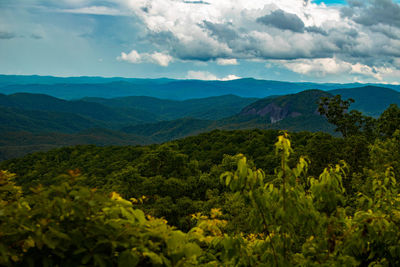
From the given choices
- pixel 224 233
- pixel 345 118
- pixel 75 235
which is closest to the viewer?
pixel 75 235

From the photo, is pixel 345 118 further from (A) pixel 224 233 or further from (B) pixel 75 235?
(B) pixel 75 235

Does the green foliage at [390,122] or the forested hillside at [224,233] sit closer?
the forested hillside at [224,233]

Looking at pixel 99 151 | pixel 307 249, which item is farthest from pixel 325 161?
pixel 99 151

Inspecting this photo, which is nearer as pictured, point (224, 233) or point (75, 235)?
point (75, 235)

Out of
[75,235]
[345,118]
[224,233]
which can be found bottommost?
[224,233]

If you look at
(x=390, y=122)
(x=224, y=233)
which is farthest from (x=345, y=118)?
(x=224, y=233)

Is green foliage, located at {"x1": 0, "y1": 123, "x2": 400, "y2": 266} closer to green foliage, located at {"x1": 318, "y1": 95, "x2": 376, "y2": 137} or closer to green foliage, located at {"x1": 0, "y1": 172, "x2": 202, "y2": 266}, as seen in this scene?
green foliage, located at {"x1": 0, "y1": 172, "x2": 202, "y2": 266}

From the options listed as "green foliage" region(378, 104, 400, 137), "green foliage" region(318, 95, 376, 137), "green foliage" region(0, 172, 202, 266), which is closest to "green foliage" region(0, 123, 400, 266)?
"green foliage" region(0, 172, 202, 266)

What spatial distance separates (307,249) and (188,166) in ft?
128

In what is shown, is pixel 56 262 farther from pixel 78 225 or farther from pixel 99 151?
pixel 99 151

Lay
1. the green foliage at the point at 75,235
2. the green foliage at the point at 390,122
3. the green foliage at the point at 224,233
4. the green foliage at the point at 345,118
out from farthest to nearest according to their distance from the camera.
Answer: the green foliage at the point at 345,118
the green foliage at the point at 390,122
the green foliage at the point at 224,233
the green foliage at the point at 75,235

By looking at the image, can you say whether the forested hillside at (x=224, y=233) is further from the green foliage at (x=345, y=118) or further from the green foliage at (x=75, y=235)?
the green foliage at (x=345, y=118)

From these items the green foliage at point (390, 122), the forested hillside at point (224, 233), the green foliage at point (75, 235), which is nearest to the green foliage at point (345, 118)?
the green foliage at point (390, 122)

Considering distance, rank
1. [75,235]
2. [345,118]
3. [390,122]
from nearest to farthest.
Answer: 1. [75,235]
2. [390,122]
3. [345,118]
